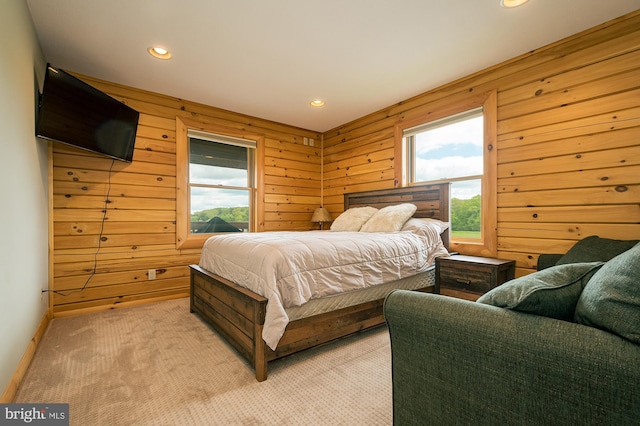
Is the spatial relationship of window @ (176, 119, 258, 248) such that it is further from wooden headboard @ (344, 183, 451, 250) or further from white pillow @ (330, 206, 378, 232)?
wooden headboard @ (344, 183, 451, 250)

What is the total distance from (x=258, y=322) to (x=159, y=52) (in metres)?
2.52

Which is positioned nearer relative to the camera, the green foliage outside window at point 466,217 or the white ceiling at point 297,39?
the white ceiling at point 297,39

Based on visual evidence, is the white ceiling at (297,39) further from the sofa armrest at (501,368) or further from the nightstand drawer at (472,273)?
the sofa armrest at (501,368)

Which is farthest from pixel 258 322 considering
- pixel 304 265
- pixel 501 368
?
pixel 501 368

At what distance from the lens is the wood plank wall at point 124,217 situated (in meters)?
2.90

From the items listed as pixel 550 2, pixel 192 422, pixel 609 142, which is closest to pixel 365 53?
pixel 550 2

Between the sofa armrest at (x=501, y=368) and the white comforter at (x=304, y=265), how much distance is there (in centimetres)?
88

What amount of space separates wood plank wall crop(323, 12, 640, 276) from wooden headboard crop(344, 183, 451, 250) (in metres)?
0.51

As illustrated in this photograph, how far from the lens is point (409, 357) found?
100 cm

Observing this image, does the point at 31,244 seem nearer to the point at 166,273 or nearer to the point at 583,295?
the point at 166,273

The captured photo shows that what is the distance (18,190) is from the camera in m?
1.80

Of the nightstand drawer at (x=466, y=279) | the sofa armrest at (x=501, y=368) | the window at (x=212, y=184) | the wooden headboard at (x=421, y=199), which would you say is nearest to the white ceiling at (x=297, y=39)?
the window at (x=212, y=184)

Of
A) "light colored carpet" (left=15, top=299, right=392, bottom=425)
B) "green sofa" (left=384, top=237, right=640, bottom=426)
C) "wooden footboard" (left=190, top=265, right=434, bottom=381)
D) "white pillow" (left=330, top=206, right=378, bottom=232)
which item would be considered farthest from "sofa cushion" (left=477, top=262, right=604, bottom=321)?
"white pillow" (left=330, top=206, right=378, bottom=232)

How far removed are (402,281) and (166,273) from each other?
273 cm
